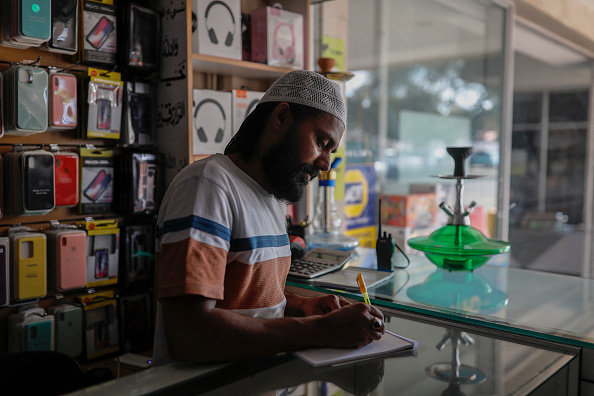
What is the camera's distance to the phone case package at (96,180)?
6.66ft

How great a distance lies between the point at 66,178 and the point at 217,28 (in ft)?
2.83

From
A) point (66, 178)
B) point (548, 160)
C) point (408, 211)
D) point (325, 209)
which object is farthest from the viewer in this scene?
point (548, 160)

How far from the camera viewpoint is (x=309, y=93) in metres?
1.27

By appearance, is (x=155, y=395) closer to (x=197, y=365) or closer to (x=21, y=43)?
(x=197, y=365)

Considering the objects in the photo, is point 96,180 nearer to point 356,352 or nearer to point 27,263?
point 27,263

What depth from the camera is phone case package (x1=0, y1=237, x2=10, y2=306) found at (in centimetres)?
177

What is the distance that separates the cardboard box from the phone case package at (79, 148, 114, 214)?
2.22 metres

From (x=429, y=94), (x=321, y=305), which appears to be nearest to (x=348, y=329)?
(x=321, y=305)

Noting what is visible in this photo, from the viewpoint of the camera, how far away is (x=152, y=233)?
224cm

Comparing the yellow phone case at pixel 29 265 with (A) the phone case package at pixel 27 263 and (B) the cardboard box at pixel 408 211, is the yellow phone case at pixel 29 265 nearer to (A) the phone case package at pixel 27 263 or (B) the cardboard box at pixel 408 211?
(A) the phone case package at pixel 27 263

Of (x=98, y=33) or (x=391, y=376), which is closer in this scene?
(x=391, y=376)

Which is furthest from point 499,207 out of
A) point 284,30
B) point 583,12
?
point 284,30

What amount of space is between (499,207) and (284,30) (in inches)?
97.2

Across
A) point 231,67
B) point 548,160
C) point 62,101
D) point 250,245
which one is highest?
point 231,67
